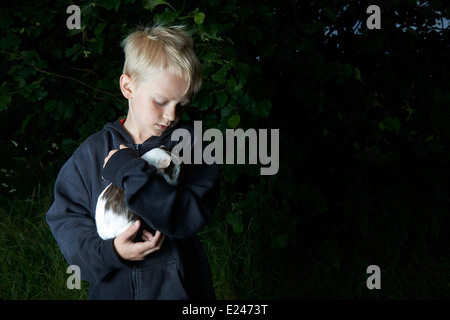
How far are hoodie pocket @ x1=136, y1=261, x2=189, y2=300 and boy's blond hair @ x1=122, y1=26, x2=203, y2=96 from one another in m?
0.55

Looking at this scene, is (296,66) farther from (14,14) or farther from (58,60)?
(14,14)

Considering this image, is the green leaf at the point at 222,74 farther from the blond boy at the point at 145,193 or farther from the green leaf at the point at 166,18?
the blond boy at the point at 145,193

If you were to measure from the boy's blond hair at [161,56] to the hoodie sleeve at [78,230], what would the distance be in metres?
0.39

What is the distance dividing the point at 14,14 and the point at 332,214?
2.47 metres

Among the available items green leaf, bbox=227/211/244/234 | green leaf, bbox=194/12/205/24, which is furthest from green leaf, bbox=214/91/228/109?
green leaf, bbox=227/211/244/234

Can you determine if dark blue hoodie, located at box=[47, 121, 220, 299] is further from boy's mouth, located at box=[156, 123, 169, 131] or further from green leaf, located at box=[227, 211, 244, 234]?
green leaf, located at box=[227, 211, 244, 234]

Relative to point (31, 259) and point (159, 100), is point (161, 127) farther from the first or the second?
point (31, 259)

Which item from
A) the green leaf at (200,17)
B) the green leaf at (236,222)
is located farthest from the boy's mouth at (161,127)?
the green leaf at (236,222)

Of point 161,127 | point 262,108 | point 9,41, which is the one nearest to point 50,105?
point 9,41

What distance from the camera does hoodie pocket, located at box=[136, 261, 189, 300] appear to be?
1.39 meters

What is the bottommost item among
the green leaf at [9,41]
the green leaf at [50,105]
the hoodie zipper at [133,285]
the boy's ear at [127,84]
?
the hoodie zipper at [133,285]

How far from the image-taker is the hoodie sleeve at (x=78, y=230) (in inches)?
53.1

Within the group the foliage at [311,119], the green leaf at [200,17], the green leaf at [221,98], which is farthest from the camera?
the foliage at [311,119]

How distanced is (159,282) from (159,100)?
558 mm
